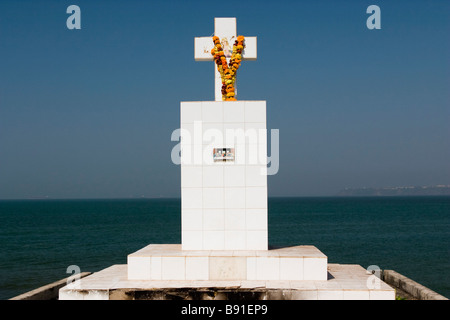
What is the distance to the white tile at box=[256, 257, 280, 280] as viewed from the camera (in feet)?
48.2

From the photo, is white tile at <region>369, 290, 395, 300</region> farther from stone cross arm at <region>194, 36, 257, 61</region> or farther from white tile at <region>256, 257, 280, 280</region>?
stone cross arm at <region>194, 36, 257, 61</region>

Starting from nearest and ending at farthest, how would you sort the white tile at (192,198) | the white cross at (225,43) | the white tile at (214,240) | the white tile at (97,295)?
the white tile at (97,295) < the white tile at (214,240) < the white tile at (192,198) < the white cross at (225,43)

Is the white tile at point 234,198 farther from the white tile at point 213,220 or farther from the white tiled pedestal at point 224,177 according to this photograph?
the white tile at point 213,220

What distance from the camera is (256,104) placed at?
16094 millimetres

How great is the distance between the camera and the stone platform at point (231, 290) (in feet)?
44.3

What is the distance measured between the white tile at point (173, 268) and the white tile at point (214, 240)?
1.38 meters

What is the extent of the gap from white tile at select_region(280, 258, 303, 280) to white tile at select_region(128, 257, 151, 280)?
4041 mm

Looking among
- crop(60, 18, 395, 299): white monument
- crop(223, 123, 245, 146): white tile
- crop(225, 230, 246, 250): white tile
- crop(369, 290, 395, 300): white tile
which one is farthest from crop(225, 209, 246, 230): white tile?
crop(369, 290, 395, 300): white tile

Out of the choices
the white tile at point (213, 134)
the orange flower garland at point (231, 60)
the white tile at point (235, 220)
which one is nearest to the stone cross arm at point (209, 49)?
the orange flower garland at point (231, 60)

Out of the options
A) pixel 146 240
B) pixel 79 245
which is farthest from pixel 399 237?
pixel 79 245

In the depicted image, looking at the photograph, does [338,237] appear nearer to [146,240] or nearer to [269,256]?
[146,240]

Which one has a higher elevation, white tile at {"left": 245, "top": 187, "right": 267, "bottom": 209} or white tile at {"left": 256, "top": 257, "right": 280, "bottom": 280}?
white tile at {"left": 245, "top": 187, "right": 267, "bottom": 209}

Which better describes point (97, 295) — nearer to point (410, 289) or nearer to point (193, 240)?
point (193, 240)

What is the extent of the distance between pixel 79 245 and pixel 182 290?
3447cm
